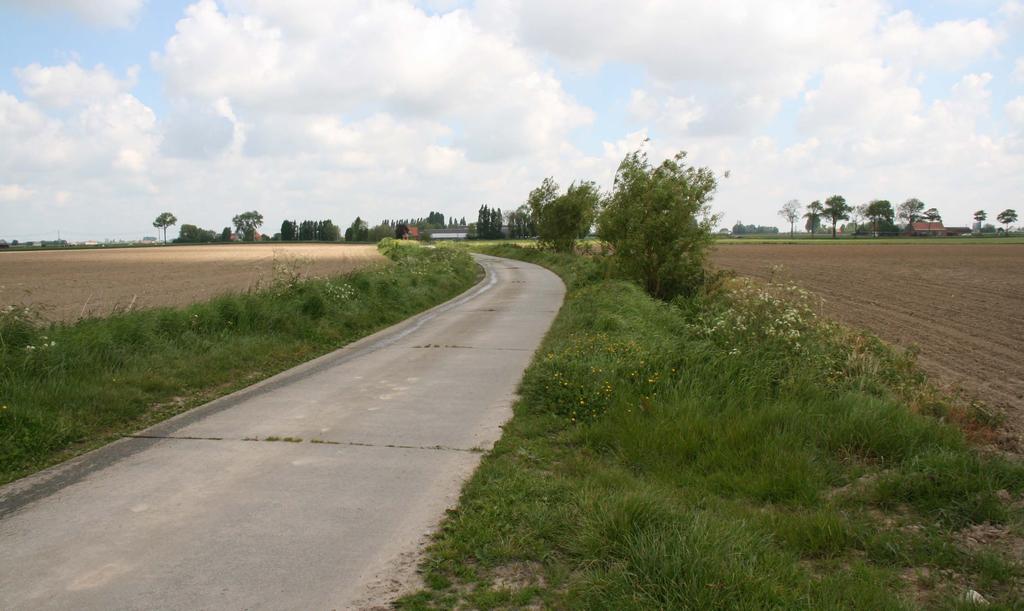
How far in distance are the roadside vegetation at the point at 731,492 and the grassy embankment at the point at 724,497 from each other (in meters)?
0.01

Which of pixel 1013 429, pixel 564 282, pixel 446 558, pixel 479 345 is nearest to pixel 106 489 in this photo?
pixel 446 558

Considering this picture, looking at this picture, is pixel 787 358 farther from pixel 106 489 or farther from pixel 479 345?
pixel 106 489

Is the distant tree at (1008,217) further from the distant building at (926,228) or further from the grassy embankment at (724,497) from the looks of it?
the grassy embankment at (724,497)

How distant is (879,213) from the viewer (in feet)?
503

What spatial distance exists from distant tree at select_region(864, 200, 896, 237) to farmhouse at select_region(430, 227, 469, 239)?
96.8m

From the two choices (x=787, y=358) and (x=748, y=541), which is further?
(x=787, y=358)

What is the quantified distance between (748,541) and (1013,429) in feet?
19.8

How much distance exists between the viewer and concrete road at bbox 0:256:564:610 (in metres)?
3.44

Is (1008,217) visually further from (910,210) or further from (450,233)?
(450,233)

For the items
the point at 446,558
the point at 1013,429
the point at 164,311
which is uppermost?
the point at 164,311

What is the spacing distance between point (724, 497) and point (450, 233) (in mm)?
171818

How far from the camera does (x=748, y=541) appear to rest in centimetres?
369

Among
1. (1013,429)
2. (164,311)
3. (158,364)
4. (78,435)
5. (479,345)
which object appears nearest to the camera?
(78,435)

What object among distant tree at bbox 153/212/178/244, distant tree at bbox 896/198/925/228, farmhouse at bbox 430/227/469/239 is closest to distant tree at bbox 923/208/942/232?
distant tree at bbox 896/198/925/228
